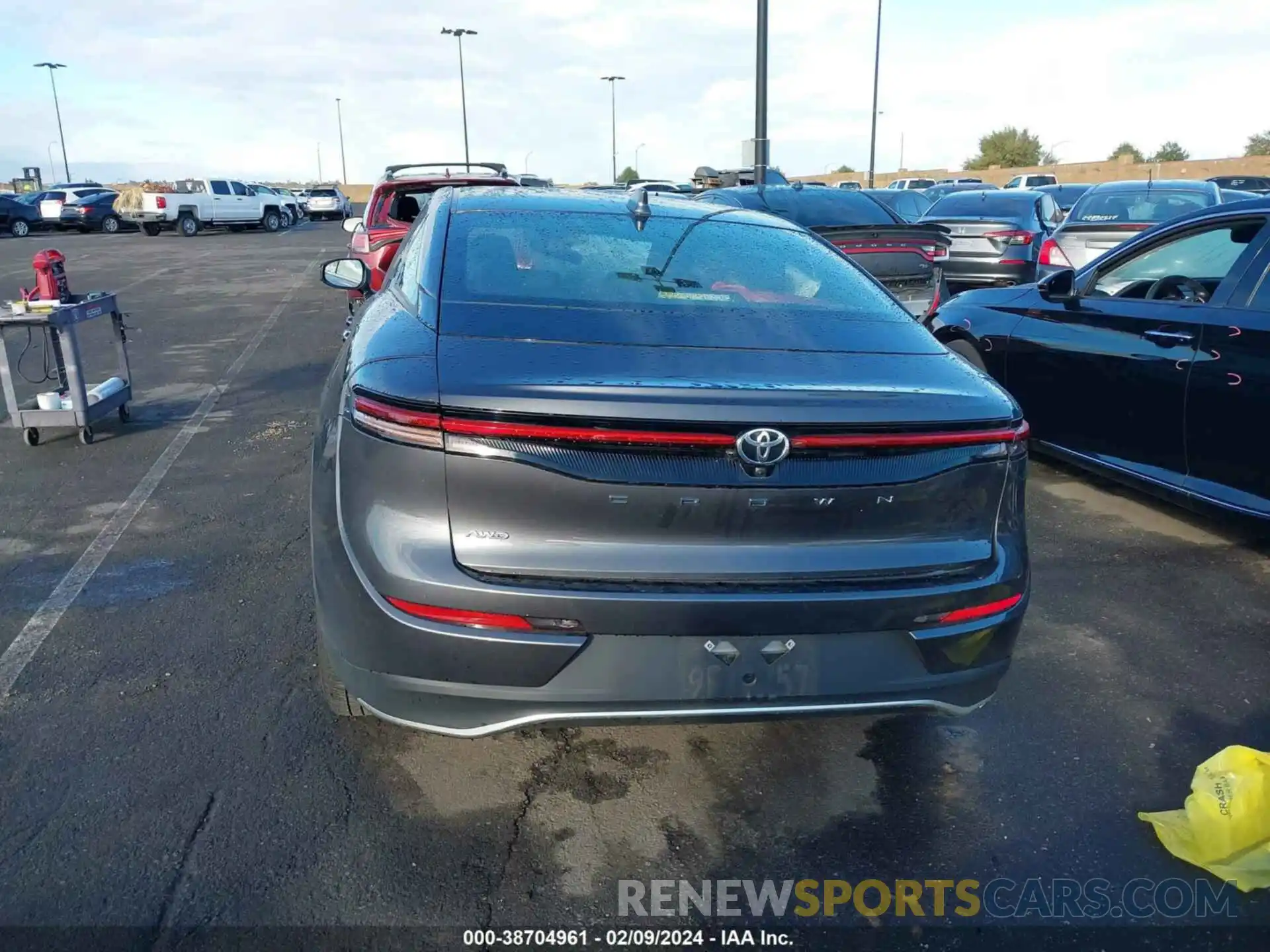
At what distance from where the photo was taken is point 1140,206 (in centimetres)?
1228

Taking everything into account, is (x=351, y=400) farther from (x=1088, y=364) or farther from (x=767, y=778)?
(x=1088, y=364)

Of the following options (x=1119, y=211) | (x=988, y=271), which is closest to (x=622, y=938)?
(x=988, y=271)

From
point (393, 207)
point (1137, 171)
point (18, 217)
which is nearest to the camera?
point (393, 207)

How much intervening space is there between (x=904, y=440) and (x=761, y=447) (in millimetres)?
388

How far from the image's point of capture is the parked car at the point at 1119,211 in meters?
11.2

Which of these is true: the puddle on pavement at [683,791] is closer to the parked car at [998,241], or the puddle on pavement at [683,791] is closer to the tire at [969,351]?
the tire at [969,351]

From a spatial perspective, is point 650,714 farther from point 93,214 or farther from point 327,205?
point 327,205

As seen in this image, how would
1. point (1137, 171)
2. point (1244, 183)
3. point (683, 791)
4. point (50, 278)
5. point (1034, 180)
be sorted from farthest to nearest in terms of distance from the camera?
1. point (1137, 171)
2. point (1034, 180)
3. point (1244, 183)
4. point (50, 278)
5. point (683, 791)

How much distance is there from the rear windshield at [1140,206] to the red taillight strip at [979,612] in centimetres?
1070

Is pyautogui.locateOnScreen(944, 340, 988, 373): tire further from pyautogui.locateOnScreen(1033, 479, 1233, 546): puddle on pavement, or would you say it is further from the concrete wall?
the concrete wall

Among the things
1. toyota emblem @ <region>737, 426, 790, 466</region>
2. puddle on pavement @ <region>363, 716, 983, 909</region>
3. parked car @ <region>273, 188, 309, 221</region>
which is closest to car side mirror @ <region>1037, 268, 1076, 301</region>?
puddle on pavement @ <region>363, 716, 983, 909</region>

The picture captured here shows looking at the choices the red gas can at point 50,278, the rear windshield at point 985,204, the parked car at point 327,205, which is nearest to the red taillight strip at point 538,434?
the red gas can at point 50,278

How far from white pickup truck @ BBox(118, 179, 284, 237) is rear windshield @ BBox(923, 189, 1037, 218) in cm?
2979

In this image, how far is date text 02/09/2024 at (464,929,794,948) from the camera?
7.84ft
